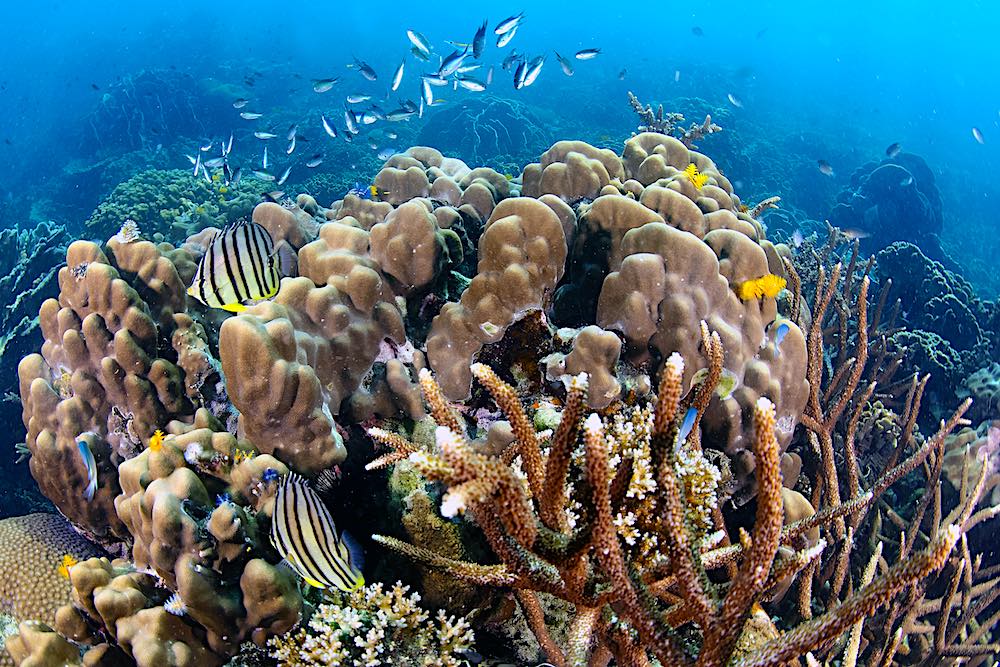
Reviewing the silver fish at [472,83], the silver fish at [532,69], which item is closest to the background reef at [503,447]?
the silver fish at [532,69]

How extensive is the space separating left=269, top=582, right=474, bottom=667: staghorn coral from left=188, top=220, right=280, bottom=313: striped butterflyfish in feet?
4.68

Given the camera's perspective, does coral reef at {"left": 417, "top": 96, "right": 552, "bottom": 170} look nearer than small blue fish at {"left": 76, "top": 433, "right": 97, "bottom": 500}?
No

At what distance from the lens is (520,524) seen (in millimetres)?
1597

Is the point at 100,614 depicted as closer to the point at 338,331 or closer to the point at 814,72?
the point at 338,331

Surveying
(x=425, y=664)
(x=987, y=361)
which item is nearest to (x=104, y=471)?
(x=425, y=664)

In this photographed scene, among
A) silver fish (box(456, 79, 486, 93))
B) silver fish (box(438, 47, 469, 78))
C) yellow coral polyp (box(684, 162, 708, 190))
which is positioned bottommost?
yellow coral polyp (box(684, 162, 708, 190))

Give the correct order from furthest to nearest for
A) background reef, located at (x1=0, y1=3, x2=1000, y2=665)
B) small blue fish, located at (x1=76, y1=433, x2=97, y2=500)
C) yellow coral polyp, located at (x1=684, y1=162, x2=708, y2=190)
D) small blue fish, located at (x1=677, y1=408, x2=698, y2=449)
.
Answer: yellow coral polyp, located at (x1=684, y1=162, x2=708, y2=190), small blue fish, located at (x1=76, y1=433, x2=97, y2=500), small blue fish, located at (x1=677, y1=408, x2=698, y2=449), background reef, located at (x1=0, y1=3, x2=1000, y2=665)

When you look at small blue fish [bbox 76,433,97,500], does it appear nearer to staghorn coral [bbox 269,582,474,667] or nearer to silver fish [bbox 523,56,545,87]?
staghorn coral [bbox 269,582,474,667]

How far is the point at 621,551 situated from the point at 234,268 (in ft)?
6.05

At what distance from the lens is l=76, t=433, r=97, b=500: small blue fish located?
10.1 feet

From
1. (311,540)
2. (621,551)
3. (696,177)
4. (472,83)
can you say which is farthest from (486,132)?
(621,551)

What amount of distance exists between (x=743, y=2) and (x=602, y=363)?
491 feet

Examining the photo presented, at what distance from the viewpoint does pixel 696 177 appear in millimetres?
4773

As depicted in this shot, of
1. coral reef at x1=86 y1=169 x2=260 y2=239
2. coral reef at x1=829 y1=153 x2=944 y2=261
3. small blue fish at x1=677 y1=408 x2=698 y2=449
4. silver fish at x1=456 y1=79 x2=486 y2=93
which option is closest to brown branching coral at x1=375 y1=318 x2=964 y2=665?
small blue fish at x1=677 y1=408 x2=698 y2=449
